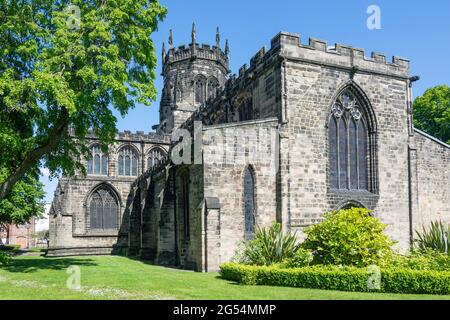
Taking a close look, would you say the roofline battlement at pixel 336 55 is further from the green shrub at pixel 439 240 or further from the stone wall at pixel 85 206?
the stone wall at pixel 85 206

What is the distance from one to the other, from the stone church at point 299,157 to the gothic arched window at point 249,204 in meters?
0.05

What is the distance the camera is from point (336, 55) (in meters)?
24.2

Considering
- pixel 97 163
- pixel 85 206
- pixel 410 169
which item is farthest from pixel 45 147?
pixel 97 163

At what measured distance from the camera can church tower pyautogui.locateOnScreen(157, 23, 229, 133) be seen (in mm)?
50188

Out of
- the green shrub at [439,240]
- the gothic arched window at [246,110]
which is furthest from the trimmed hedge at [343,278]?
the gothic arched window at [246,110]

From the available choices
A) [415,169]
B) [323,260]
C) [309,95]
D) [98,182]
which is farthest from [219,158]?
[98,182]

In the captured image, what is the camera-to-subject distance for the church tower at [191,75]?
50188 millimetres

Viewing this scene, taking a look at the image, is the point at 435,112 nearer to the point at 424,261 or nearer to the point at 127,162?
the point at 127,162

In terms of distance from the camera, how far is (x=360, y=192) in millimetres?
24016

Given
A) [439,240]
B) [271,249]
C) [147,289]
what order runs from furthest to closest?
1. [271,249]
2. [439,240]
3. [147,289]

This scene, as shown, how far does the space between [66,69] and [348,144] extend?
1430cm

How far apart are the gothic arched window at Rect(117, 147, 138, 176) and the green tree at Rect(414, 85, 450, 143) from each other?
26.3 metres

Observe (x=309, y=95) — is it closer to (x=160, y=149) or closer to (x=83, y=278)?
(x=83, y=278)

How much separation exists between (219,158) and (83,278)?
7.90 metres
